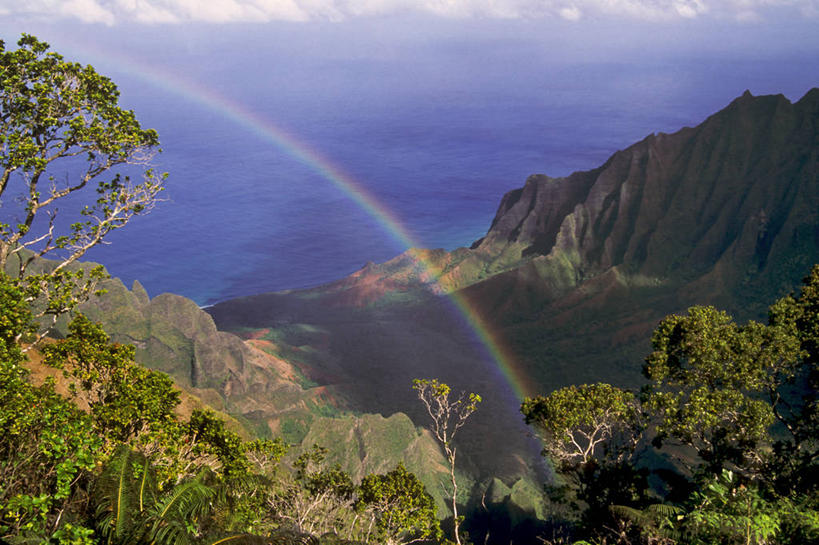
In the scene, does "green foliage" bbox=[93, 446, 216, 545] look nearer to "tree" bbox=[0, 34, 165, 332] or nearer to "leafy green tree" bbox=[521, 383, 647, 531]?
"tree" bbox=[0, 34, 165, 332]

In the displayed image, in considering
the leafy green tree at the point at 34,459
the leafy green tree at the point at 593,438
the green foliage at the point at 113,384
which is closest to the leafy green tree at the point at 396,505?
the leafy green tree at the point at 593,438

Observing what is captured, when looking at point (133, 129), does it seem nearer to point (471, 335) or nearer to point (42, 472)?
point (42, 472)

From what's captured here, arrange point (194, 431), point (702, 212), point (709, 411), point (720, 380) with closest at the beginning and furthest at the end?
1. point (194, 431)
2. point (709, 411)
3. point (720, 380)
4. point (702, 212)

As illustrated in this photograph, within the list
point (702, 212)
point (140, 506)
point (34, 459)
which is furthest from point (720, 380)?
point (702, 212)

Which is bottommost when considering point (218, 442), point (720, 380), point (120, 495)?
point (218, 442)

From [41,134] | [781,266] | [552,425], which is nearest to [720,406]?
[552,425]

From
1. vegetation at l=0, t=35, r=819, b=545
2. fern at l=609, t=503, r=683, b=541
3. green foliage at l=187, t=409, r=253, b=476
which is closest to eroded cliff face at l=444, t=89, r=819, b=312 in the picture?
vegetation at l=0, t=35, r=819, b=545

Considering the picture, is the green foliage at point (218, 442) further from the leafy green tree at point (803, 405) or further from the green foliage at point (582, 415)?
the leafy green tree at point (803, 405)

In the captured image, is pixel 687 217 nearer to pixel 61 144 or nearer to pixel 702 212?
pixel 702 212

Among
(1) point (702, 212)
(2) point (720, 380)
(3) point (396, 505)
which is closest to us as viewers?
(3) point (396, 505)
